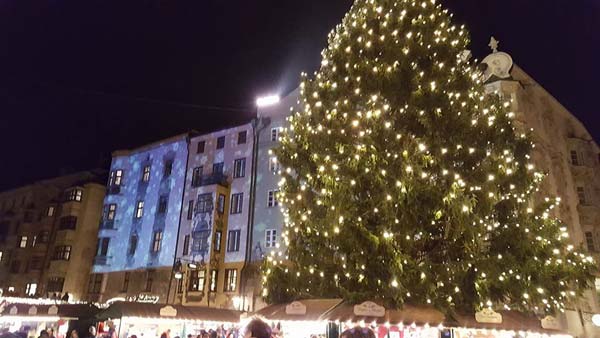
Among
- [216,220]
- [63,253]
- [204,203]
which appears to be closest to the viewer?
[216,220]

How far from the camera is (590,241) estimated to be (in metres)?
32.0

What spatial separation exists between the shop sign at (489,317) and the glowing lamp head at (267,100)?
88.4 feet

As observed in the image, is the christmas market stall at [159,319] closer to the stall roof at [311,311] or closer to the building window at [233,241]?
the building window at [233,241]

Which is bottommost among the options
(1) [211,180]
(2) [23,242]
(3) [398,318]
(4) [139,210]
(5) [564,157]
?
(3) [398,318]

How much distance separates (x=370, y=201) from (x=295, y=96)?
24.1 metres

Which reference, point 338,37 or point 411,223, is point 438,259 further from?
point 338,37

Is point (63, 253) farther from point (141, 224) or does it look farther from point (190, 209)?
point (190, 209)

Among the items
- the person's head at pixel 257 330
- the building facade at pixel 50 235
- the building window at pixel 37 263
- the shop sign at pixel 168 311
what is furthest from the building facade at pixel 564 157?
the building window at pixel 37 263

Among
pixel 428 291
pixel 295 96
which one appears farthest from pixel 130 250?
pixel 428 291

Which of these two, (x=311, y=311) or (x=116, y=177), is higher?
(x=116, y=177)

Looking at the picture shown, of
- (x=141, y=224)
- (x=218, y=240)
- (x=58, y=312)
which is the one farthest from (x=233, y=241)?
(x=58, y=312)

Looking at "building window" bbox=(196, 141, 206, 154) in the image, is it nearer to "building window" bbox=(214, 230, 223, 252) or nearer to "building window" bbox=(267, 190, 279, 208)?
"building window" bbox=(214, 230, 223, 252)

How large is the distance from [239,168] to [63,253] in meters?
20.7

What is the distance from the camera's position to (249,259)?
107 feet
